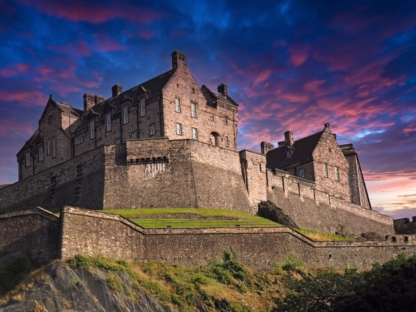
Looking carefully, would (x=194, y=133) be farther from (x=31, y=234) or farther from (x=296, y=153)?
(x=31, y=234)

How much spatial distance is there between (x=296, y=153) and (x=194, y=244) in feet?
121

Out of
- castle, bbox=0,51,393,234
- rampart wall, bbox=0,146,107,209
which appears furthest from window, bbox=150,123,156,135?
rampart wall, bbox=0,146,107,209

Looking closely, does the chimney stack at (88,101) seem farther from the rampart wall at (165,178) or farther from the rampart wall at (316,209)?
the rampart wall at (316,209)

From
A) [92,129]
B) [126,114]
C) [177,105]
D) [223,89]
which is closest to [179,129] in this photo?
[177,105]

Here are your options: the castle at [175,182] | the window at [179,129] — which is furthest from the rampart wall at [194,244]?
the window at [179,129]

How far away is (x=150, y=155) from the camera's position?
63656 mm

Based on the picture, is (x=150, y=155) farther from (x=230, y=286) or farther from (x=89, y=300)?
(x=89, y=300)

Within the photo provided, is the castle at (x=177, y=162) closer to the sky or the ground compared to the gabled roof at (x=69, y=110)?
closer to the ground

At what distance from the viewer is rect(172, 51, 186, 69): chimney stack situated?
74312mm

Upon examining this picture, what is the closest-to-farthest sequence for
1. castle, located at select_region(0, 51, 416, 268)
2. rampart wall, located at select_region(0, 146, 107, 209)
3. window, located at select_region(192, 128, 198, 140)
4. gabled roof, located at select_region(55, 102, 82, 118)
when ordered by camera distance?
castle, located at select_region(0, 51, 416, 268)
rampart wall, located at select_region(0, 146, 107, 209)
window, located at select_region(192, 128, 198, 140)
gabled roof, located at select_region(55, 102, 82, 118)

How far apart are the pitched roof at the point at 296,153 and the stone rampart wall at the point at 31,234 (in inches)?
1690

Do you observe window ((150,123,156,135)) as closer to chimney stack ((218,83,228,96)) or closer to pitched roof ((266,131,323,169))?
chimney stack ((218,83,228,96))

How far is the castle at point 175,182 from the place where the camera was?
49219mm

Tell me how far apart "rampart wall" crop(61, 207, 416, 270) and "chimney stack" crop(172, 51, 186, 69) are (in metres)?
25.2
